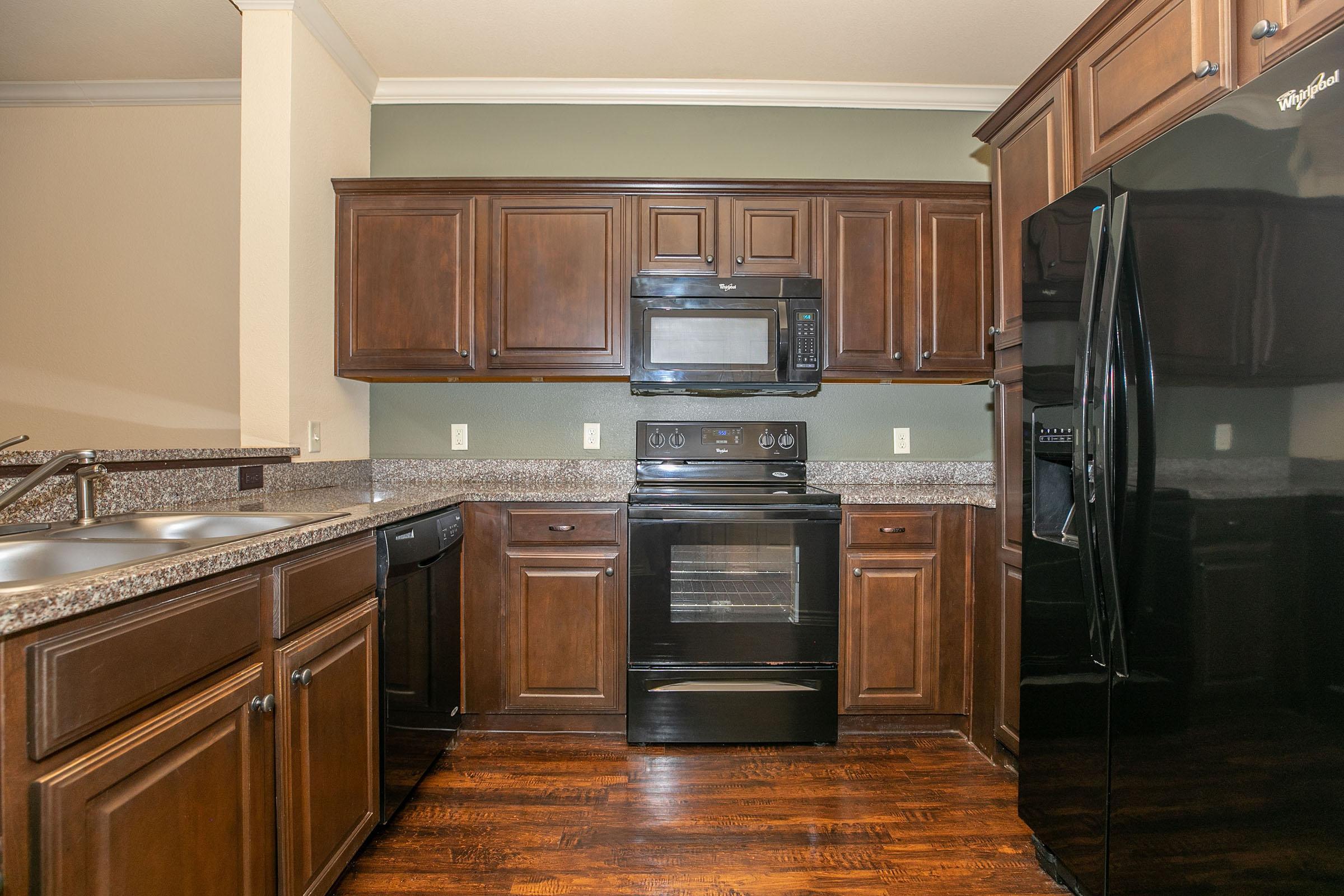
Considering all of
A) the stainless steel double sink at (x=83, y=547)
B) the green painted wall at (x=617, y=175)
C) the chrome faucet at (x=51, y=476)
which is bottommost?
the stainless steel double sink at (x=83, y=547)

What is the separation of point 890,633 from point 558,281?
6.09 feet

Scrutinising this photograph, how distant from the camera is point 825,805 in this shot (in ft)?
Answer: 6.18

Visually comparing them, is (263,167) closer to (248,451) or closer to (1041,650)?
(248,451)

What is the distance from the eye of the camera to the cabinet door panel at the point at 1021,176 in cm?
187

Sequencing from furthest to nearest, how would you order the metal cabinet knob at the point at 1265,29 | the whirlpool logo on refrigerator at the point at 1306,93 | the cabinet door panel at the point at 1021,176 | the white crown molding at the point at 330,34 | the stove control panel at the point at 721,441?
the stove control panel at the point at 721,441
the white crown molding at the point at 330,34
the cabinet door panel at the point at 1021,176
the metal cabinet knob at the point at 1265,29
the whirlpool logo on refrigerator at the point at 1306,93

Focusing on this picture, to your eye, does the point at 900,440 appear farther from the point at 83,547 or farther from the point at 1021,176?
the point at 83,547

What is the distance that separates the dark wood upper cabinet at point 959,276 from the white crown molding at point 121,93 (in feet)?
9.94

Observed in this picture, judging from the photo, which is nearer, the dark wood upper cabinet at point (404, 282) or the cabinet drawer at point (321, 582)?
the cabinet drawer at point (321, 582)

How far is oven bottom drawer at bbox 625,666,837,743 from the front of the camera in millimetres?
2230

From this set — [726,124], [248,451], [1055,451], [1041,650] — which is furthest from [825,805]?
[726,124]

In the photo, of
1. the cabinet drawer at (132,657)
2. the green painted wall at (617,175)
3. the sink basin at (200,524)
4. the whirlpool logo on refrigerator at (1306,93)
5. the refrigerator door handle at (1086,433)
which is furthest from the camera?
the green painted wall at (617,175)

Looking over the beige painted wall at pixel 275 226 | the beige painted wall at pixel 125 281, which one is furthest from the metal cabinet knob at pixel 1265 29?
the beige painted wall at pixel 125 281

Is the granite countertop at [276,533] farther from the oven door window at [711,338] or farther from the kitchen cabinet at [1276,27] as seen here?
the kitchen cabinet at [1276,27]

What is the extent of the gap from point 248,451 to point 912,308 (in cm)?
244
